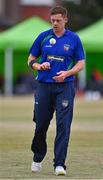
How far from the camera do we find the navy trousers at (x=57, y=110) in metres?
11.2

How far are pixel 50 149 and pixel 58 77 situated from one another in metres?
4.05

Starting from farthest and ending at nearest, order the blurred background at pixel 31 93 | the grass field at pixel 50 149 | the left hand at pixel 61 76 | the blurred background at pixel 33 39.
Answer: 1. the blurred background at pixel 33 39
2. the blurred background at pixel 31 93
3. the grass field at pixel 50 149
4. the left hand at pixel 61 76

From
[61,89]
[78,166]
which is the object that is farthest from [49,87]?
[78,166]

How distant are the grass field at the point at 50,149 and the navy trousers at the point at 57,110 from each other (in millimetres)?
375

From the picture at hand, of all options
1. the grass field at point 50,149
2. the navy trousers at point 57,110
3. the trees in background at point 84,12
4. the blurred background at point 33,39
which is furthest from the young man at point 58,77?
the trees in background at point 84,12

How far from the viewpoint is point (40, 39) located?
1133cm

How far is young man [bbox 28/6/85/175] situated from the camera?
11133 millimetres

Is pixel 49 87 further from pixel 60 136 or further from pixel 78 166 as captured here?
pixel 78 166

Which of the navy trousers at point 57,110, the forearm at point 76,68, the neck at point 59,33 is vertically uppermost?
the neck at point 59,33

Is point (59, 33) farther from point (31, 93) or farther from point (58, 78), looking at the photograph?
point (31, 93)

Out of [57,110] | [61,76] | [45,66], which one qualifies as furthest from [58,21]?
[57,110]

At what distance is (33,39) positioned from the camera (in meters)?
38.2

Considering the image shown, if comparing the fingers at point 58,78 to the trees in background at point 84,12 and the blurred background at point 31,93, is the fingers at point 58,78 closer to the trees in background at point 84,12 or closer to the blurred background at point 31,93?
the blurred background at point 31,93

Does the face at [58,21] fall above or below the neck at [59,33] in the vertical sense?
above
